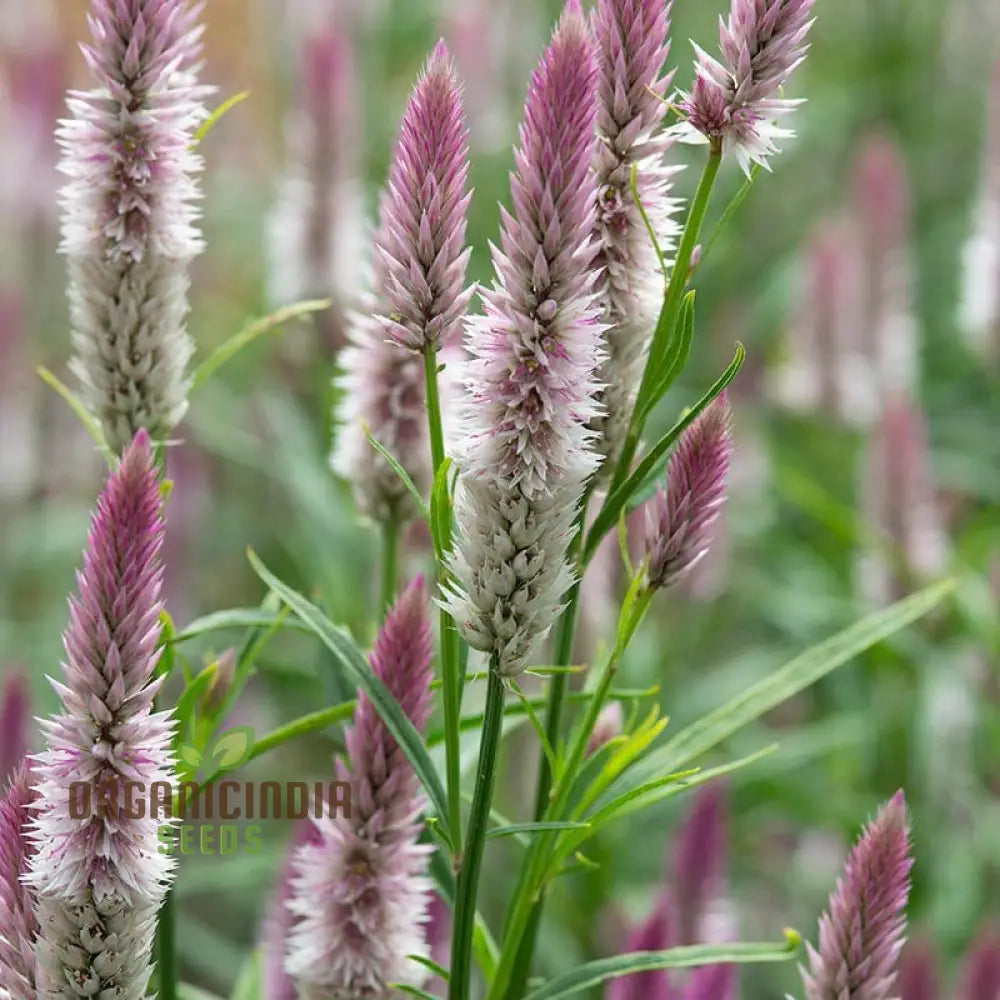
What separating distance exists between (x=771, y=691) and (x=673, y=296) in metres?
0.29

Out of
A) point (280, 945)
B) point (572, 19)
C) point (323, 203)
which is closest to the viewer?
point (572, 19)

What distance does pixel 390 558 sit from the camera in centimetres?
106

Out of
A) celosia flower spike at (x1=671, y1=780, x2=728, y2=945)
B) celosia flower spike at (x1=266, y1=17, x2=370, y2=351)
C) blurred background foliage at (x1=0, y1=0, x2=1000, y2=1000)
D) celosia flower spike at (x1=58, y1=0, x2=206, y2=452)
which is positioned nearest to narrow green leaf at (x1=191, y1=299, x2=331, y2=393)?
celosia flower spike at (x1=58, y1=0, x2=206, y2=452)

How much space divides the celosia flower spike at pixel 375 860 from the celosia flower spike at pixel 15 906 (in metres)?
0.16

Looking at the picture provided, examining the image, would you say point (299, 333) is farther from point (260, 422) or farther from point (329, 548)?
point (260, 422)

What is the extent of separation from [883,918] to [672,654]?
4.77ft

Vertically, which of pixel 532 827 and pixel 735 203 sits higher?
pixel 735 203

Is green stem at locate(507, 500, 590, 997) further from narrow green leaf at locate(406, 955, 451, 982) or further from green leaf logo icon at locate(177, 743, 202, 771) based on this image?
green leaf logo icon at locate(177, 743, 202, 771)

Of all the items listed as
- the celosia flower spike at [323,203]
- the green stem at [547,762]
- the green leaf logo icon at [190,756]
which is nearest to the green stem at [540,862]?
the green stem at [547,762]

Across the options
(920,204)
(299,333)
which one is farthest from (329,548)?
(920,204)

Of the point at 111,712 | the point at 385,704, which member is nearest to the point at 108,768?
the point at 111,712

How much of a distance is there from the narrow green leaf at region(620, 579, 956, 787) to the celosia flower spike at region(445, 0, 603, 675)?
0.70 feet

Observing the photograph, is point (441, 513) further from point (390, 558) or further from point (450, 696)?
point (390, 558)

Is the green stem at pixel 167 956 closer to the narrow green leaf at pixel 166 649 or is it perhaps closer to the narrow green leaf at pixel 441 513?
the narrow green leaf at pixel 166 649
